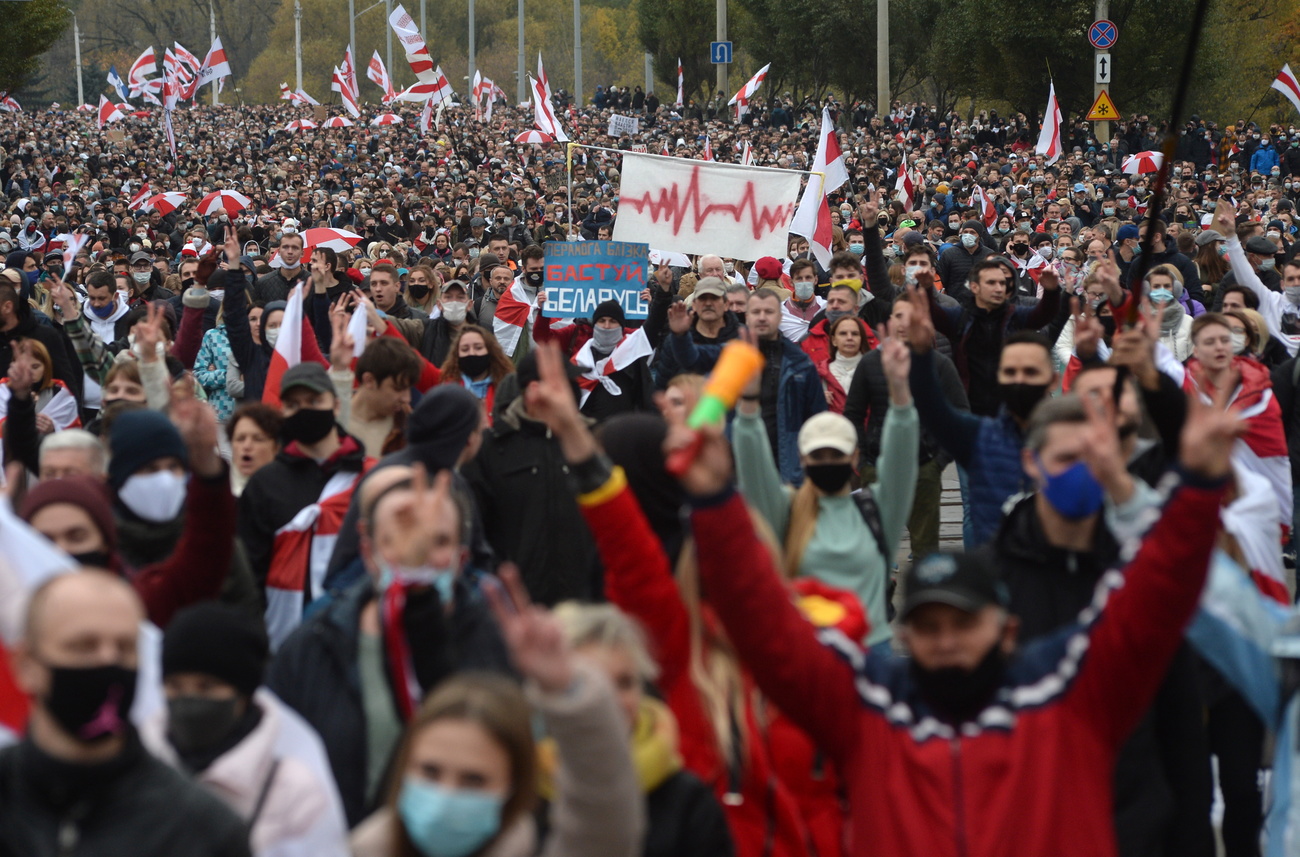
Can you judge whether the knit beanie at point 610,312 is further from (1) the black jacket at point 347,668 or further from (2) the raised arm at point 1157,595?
(2) the raised arm at point 1157,595

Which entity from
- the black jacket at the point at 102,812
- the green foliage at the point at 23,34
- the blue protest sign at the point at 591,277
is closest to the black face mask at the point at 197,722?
the black jacket at the point at 102,812

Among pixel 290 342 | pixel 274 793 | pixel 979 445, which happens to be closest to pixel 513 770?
pixel 274 793

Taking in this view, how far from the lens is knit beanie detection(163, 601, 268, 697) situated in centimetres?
286

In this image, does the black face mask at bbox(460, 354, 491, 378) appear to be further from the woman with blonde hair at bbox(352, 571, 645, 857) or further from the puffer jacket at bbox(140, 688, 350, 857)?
the woman with blonde hair at bbox(352, 571, 645, 857)

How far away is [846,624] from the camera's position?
3.40m

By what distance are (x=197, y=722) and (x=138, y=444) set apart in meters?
1.68

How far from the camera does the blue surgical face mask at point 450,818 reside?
8.19 feet

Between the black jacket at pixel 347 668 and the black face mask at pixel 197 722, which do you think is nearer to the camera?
the black face mask at pixel 197 722

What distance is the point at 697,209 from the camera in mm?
10883

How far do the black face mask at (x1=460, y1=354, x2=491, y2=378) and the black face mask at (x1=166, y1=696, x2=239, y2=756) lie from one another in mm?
4407

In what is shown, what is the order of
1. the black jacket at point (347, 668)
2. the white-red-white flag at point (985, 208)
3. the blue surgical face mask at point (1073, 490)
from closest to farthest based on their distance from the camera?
the black jacket at point (347, 668) < the blue surgical face mask at point (1073, 490) < the white-red-white flag at point (985, 208)

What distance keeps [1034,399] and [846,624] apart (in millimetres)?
1797

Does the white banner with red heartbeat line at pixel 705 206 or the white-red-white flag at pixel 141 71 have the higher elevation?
the white-red-white flag at pixel 141 71

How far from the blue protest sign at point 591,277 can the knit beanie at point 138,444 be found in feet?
15.4
